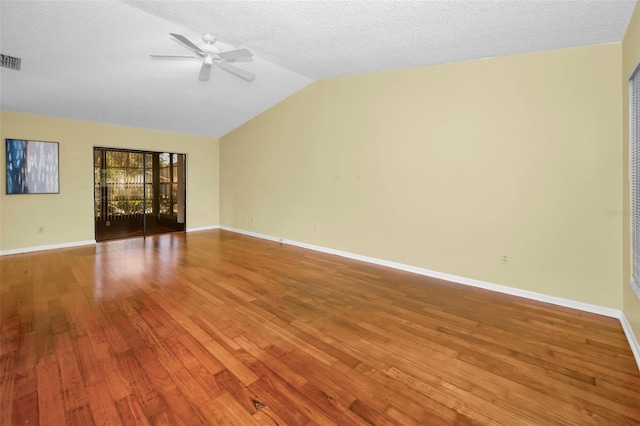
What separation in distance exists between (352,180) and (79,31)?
154 inches

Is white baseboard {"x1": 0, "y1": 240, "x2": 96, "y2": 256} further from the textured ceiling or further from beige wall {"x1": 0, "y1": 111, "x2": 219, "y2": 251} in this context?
the textured ceiling

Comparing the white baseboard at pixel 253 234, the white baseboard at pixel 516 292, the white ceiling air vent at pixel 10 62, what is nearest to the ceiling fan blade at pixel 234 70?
the white ceiling air vent at pixel 10 62

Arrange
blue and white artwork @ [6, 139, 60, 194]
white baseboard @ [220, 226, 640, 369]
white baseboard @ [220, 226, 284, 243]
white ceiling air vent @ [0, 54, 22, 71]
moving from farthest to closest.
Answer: white baseboard @ [220, 226, 284, 243], blue and white artwork @ [6, 139, 60, 194], white ceiling air vent @ [0, 54, 22, 71], white baseboard @ [220, 226, 640, 369]

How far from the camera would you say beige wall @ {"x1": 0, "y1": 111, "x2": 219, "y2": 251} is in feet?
16.7

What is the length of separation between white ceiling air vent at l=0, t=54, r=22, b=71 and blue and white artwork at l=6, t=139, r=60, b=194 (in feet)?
7.03

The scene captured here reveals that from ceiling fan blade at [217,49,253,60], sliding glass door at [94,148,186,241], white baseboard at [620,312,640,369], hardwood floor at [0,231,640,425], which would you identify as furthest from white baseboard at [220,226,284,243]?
white baseboard at [620,312,640,369]

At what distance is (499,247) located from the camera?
3.52m

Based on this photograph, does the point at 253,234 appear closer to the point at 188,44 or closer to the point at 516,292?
the point at 188,44

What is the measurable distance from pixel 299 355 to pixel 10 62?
4824 mm

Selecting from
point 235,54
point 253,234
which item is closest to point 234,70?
point 235,54

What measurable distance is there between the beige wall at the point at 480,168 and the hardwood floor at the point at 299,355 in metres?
0.55

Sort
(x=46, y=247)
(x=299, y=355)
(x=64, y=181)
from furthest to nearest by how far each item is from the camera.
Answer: (x=64, y=181) < (x=46, y=247) < (x=299, y=355)

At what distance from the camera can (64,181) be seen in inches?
222

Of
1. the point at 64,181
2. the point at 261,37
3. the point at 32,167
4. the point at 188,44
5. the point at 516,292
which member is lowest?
the point at 516,292
